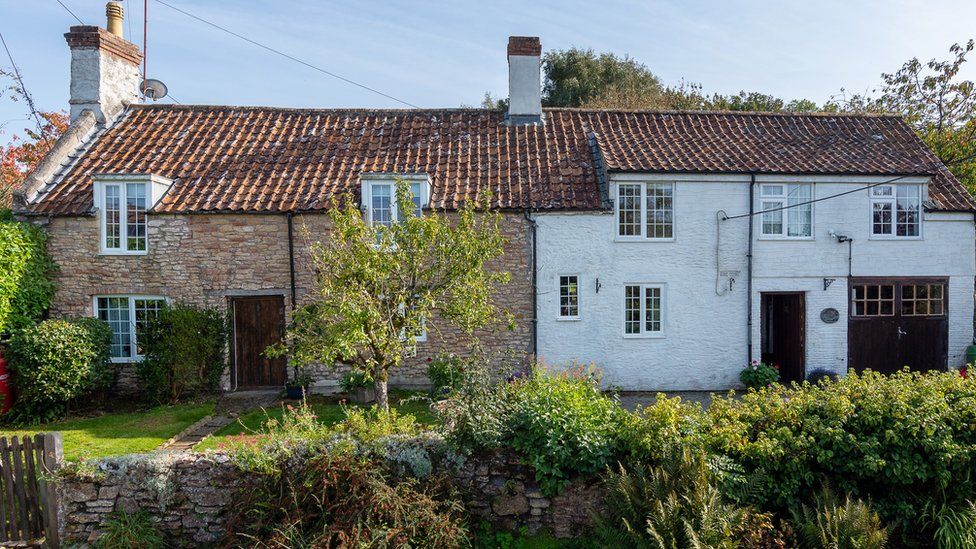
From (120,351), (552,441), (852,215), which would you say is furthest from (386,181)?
(852,215)

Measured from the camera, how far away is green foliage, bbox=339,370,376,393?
44.8 ft

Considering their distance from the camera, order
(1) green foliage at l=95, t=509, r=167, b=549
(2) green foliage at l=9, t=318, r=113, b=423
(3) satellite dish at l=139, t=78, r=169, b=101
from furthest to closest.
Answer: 1. (3) satellite dish at l=139, t=78, r=169, b=101
2. (2) green foliage at l=9, t=318, r=113, b=423
3. (1) green foliage at l=95, t=509, r=167, b=549

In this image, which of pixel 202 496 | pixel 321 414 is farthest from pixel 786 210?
pixel 202 496

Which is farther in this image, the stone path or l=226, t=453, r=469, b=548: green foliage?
the stone path

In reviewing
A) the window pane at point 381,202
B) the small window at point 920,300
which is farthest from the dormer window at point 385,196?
the small window at point 920,300

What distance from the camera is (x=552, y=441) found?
788 cm

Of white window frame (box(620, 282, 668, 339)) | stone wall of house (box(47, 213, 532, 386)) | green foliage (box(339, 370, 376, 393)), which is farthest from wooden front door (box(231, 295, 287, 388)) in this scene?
white window frame (box(620, 282, 668, 339))

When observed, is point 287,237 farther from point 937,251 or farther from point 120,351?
point 937,251

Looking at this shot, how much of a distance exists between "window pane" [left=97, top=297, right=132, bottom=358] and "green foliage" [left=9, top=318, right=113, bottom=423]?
150 cm

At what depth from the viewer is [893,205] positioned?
1568 centimetres

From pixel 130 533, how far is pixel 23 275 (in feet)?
30.2

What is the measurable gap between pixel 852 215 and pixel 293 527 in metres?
15.6

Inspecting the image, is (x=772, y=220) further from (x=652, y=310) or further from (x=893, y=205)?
(x=652, y=310)

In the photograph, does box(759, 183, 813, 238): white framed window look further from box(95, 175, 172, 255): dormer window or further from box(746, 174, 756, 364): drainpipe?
box(95, 175, 172, 255): dormer window
